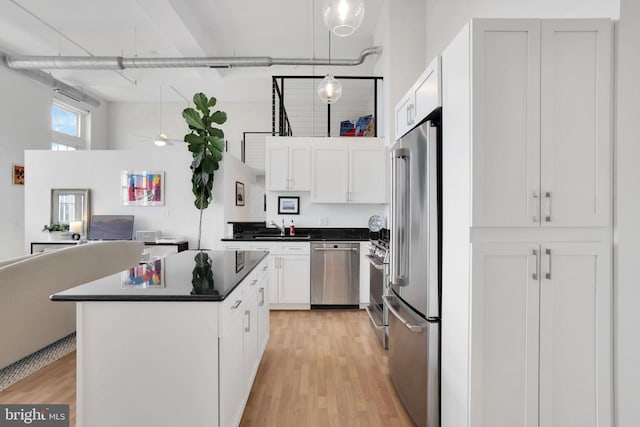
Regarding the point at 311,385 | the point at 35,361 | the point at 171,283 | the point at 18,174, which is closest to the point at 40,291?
the point at 35,361

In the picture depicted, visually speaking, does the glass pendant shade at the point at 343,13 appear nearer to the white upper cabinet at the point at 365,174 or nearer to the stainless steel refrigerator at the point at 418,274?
the stainless steel refrigerator at the point at 418,274

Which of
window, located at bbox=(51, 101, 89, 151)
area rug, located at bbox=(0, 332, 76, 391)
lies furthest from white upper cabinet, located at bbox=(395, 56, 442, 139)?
window, located at bbox=(51, 101, 89, 151)

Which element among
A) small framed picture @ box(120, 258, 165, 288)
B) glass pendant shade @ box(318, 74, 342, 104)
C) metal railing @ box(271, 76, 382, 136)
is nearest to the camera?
small framed picture @ box(120, 258, 165, 288)

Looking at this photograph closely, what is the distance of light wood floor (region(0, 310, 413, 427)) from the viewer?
2.07 m

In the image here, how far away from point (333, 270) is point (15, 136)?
621 cm

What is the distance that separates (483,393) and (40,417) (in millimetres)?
2650

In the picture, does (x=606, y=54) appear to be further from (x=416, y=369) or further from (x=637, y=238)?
(x=416, y=369)

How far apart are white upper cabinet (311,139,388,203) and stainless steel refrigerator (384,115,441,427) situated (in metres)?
2.39

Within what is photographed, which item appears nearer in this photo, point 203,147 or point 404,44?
point 404,44

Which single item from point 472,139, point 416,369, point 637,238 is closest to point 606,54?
point 472,139

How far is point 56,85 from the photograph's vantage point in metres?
5.99

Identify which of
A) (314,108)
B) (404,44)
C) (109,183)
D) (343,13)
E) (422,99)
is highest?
(314,108)

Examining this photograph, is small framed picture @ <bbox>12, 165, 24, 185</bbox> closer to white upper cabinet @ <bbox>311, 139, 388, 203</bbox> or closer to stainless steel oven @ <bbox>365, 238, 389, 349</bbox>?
white upper cabinet @ <bbox>311, 139, 388, 203</bbox>

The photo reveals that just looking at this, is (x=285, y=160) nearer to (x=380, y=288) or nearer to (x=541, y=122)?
(x=380, y=288)
